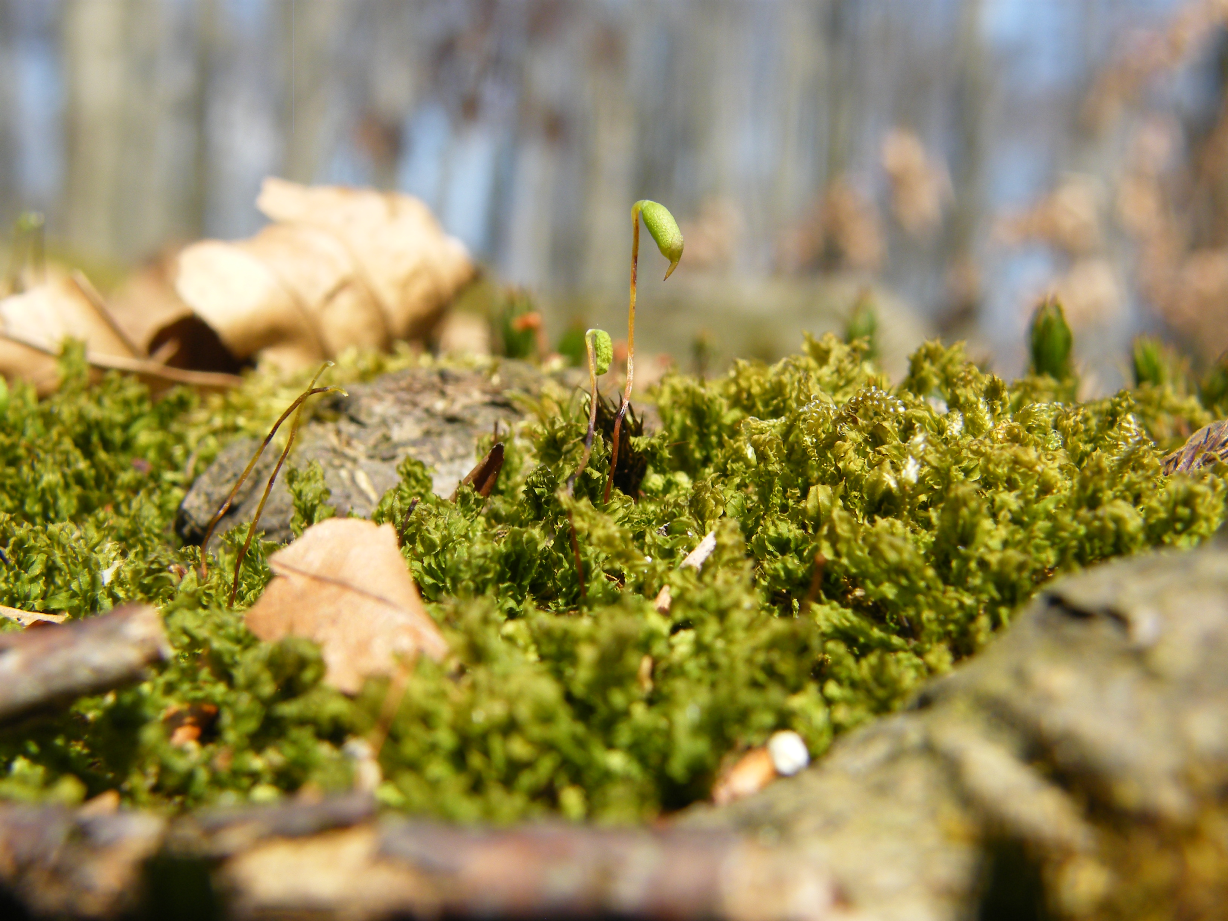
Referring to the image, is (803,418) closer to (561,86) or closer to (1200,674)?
(1200,674)

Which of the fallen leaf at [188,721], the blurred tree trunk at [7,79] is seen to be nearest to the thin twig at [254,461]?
the fallen leaf at [188,721]

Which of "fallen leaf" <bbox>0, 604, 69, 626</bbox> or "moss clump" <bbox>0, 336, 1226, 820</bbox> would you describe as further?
"fallen leaf" <bbox>0, 604, 69, 626</bbox>

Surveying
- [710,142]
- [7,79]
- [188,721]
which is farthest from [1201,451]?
[7,79]

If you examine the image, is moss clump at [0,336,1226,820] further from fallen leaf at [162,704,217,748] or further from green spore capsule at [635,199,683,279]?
green spore capsule at [635,199,683,279]

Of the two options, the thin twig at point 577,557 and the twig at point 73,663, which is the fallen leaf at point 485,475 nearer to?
the thin twig at point 577,557

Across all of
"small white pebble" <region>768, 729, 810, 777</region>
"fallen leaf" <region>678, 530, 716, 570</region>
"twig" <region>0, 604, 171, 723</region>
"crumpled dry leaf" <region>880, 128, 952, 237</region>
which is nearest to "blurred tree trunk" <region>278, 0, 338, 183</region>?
"crumpled dry leaf" <region>880, 128, 952, 237</region>

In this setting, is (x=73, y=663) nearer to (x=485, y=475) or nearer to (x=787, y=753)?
(x=485, y=475)
